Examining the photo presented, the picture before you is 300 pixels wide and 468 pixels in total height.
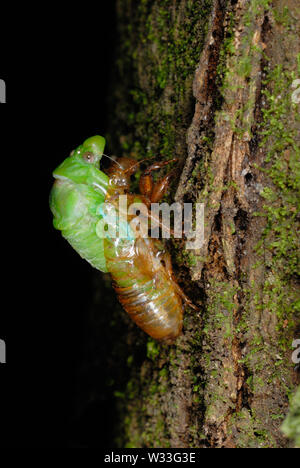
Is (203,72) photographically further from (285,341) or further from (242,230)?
(285,341)

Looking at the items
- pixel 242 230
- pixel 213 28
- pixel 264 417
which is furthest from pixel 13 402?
pixel 213 28

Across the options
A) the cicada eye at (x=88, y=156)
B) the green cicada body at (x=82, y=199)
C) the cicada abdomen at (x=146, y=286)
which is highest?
the cicada eye at (x=88, y=156)

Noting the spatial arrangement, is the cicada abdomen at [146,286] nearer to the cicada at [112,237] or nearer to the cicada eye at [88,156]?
the cicada at [112,237]

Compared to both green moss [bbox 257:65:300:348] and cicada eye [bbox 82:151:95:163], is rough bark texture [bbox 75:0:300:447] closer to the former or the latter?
green moss [bbox 257:65:300:348]

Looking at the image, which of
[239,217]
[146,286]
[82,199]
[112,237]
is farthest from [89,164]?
[239,217]

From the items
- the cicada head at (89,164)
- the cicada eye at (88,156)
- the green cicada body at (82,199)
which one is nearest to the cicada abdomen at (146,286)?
the green cicada body at (82,199)
